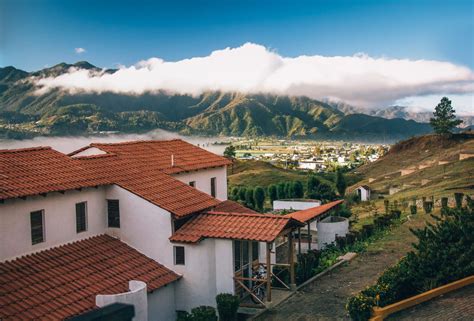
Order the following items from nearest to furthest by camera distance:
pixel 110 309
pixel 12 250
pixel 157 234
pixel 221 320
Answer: pixel 110 309 < pixel 12 250 < pixel 221 320 < pixel 157 234

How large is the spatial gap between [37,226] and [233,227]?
23.3 ft

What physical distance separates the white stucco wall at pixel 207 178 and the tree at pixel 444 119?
3119 inches

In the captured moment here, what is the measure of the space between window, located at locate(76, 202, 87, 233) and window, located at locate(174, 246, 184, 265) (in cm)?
369

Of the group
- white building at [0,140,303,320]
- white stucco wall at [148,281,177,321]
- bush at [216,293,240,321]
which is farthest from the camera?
white stucco wall at [148,281,177,321]

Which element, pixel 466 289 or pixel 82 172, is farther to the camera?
pixel 82 172

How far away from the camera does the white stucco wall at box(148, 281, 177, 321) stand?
1859cm

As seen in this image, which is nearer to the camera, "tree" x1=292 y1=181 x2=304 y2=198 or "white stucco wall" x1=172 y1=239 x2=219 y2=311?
"white stucco wall" x1=172 y1=239 x2=219 y2=311

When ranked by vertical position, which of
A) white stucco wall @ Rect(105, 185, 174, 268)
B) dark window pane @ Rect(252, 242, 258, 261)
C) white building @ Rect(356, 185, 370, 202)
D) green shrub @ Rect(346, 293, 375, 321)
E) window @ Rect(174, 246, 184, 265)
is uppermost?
white stucco wall @ Rect(105, 185, 174, 268)

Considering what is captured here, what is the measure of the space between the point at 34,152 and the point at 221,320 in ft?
33.9

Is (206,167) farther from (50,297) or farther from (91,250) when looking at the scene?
(50,297)

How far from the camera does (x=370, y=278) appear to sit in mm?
23109

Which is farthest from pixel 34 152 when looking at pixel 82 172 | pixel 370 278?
pixel 370 278

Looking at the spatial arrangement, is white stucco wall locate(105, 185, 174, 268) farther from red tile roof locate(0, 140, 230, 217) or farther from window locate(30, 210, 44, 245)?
window locate(30, 210, 44, 245)

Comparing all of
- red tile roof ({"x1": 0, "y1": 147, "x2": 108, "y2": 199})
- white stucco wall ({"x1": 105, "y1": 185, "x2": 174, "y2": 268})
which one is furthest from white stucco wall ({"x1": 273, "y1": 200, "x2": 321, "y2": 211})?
red tile roof ({"x1": 0, "y1": 147, "x2": 108, "y2": 199})
